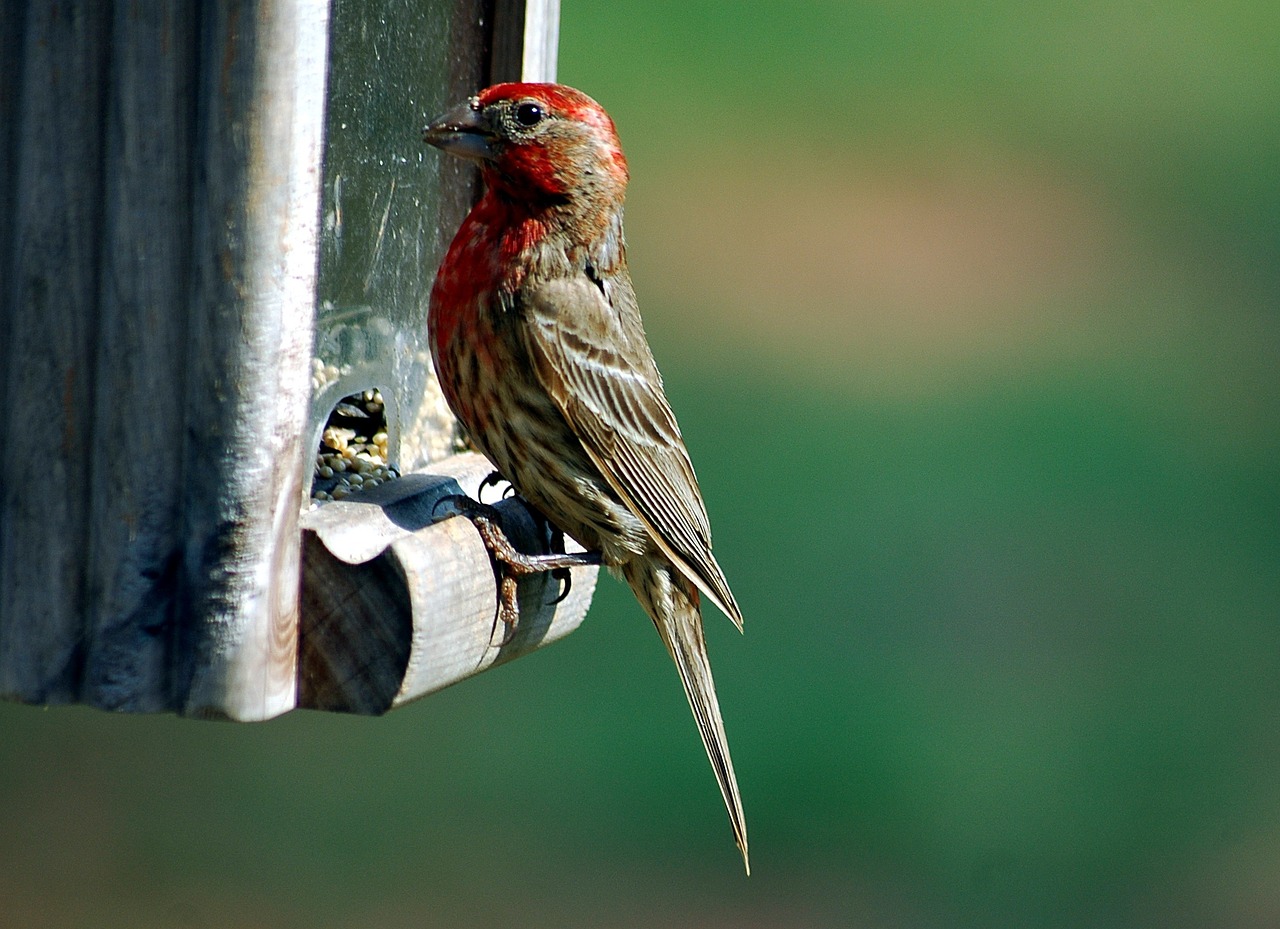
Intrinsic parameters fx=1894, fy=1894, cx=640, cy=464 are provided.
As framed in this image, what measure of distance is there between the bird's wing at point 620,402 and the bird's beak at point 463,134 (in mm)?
267

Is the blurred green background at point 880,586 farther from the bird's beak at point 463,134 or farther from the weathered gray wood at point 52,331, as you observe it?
the weathered gray wood at point 52,331

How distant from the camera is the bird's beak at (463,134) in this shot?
3.41m

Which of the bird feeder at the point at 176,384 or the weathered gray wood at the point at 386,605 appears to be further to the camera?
the weathered gray wood at the point at 386,605

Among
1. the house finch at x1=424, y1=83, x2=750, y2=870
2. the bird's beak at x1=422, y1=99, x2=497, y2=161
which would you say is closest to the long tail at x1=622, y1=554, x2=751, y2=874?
the house finch at x1=424, y1=83, x2=750, y2=870

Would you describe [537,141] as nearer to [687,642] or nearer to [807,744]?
[687,642]

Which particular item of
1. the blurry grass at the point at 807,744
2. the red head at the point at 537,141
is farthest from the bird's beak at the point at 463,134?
the blurry grass at the point at 807,744

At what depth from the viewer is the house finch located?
349cm

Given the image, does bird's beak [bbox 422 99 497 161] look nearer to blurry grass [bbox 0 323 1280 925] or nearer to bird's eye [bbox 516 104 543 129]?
bird's eye [bbox 516 104 543 129]

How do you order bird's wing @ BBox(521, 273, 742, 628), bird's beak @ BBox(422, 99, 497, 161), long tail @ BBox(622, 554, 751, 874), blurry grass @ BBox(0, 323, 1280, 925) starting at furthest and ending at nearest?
1. blurry grass @ BBox(0, 323, 1280, 925)
2. long tail @ BBox(622, 554, 751, 874)
3. bird's wing @ BBox(521, 273, 742, 628)
4. bird's beak @ BBox(422, 99, 497, 161)

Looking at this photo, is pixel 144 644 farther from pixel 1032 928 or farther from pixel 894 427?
pixel 894 427

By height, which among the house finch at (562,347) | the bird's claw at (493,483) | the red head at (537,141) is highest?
the red head at (537,141)

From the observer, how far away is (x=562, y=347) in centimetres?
354

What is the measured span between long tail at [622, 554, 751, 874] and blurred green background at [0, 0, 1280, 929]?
4068 millimetres

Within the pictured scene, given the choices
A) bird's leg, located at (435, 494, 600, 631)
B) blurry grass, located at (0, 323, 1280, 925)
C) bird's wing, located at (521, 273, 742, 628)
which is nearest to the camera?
bird's leg, located at (435, 494, 600, 631)
